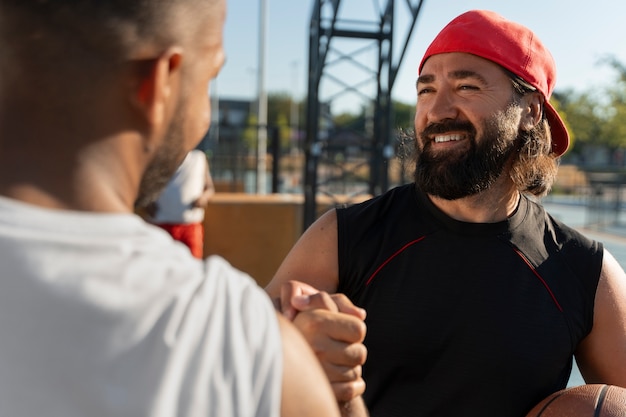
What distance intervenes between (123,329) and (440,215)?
1.66 meters

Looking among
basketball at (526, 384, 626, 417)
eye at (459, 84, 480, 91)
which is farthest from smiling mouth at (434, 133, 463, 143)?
basketball at (526, 384, 626, 417)

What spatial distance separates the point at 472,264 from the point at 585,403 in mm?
524

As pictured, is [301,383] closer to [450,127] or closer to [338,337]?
[338,337]

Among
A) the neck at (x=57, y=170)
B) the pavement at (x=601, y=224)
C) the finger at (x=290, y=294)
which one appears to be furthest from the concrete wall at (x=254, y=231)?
the neck at (x=57, y=170)

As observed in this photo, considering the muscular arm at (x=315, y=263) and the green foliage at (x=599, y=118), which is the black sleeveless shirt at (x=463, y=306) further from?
the green foliage at (x=599, y=118)

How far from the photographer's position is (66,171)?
0.90 m

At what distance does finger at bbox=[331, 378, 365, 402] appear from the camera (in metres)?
1.35

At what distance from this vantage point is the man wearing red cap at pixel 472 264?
2.15m

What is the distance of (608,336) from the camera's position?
221cm

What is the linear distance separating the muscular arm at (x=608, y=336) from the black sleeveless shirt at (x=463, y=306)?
31mm

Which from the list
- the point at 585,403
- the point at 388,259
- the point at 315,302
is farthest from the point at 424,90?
the point at 315,302

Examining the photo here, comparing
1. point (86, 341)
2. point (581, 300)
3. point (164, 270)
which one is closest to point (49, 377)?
point (86, 341)

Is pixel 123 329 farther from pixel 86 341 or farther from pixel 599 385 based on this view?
pixel 599 385

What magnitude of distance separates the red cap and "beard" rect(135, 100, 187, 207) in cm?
159
